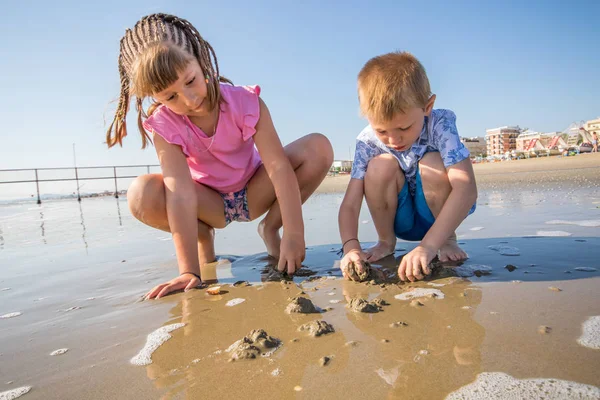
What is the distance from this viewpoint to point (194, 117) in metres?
2.19

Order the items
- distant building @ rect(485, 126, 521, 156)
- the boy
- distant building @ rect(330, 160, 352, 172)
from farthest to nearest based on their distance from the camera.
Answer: distant building @ rect(485, 126, 521, 156) → distant building @ rect(330, 160, 352, 172) → the boy

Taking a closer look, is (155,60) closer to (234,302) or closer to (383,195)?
(234,302)

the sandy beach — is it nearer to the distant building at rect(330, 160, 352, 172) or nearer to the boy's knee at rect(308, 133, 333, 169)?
the boy's knee at rect(308, 133, 333, 169)

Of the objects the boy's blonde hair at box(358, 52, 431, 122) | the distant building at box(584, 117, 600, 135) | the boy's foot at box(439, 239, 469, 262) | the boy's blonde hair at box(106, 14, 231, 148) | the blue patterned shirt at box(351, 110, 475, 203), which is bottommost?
the boy's foot at box(439, 239, 469, 262)

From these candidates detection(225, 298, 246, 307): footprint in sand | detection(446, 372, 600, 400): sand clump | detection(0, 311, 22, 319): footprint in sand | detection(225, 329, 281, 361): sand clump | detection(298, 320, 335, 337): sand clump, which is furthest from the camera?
detection(0, 311, 22, 319): footprint in sand

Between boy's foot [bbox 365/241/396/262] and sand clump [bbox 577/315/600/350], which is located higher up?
boy's foot [bbox 365/241/396/262]

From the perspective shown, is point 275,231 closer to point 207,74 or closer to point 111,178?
point 207,74

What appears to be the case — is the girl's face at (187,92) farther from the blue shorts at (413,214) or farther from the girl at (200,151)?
the blue shorts at (413,214)

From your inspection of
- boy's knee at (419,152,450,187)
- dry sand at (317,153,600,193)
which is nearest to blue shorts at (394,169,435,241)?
boy's knee at (419,152,450,187)

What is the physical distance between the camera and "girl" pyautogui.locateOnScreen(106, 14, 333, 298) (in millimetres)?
1846

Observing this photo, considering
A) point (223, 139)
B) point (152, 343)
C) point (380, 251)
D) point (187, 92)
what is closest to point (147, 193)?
point (223, 139)

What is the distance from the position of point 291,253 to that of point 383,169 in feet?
2.05

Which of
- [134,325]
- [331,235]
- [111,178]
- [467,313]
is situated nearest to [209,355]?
[134,325]

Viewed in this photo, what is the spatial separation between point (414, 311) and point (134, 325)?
0.90m
